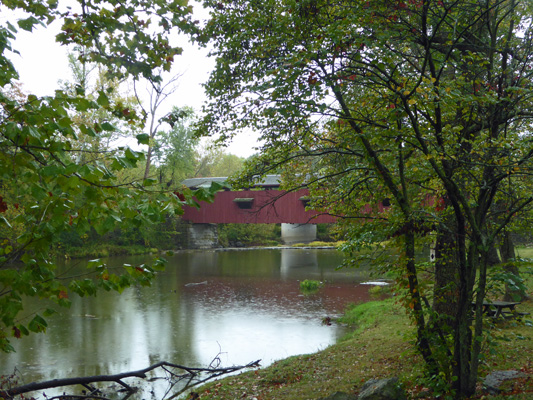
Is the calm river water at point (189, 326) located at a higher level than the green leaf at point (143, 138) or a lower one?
lower

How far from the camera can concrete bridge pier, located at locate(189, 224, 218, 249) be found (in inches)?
1188

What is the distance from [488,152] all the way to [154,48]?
2.97 meters

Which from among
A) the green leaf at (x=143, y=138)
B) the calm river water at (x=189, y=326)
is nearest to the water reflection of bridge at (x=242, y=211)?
the calm river water at (x=189, y=326)

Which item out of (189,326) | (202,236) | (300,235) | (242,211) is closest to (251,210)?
(242,211)

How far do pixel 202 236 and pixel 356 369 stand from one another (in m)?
25.2

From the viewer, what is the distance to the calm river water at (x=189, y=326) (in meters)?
8.04

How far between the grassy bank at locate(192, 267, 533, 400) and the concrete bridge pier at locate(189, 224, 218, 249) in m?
23.1

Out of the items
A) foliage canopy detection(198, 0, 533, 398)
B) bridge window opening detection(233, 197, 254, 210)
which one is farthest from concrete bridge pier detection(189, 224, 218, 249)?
foliage canopy detection(198, 0, 533, 398)

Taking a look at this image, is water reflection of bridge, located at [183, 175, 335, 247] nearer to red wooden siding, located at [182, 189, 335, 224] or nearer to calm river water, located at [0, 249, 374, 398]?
red wooden siding, located at [182, 189, 335, 224]

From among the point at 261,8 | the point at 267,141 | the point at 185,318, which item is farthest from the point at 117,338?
the point at 261,8

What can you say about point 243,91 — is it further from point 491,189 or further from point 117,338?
point 117,338

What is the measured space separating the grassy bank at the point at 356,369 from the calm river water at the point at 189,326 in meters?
1.16

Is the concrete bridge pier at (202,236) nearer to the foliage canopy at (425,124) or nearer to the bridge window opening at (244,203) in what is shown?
the bridge window opening at (244,203)

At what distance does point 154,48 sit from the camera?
3.29 m
